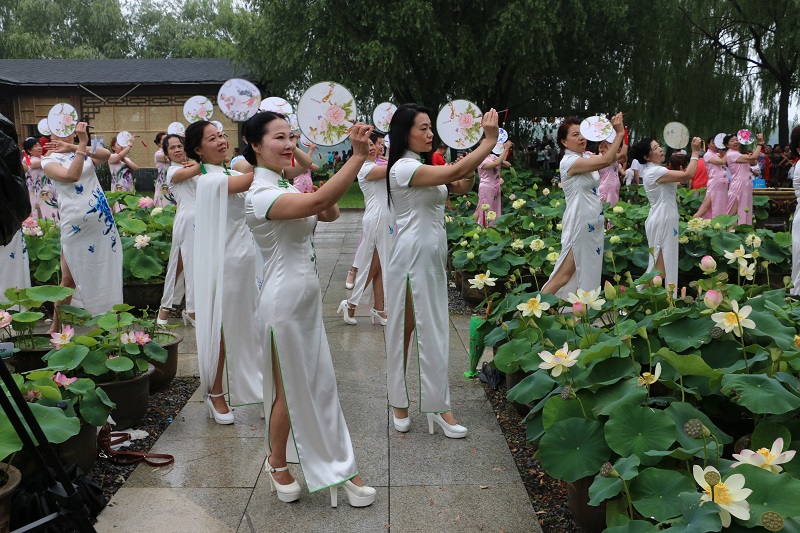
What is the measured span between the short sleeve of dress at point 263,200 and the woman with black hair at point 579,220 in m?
3.49

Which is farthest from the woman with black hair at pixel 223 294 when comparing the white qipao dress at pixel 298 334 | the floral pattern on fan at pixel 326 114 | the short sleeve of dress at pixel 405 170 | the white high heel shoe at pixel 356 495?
the white high heel shoe at pixel 356 495

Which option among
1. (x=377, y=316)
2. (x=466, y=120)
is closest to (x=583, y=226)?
(x=466, y=120)

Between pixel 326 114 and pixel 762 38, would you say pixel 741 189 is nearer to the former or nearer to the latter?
pixel 326 114

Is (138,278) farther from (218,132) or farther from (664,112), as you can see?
(664,112)

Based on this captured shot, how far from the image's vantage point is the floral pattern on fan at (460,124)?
5.64 metres

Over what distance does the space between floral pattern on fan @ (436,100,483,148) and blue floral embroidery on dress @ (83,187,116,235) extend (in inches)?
113

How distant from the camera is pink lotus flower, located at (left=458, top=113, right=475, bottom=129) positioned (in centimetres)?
573

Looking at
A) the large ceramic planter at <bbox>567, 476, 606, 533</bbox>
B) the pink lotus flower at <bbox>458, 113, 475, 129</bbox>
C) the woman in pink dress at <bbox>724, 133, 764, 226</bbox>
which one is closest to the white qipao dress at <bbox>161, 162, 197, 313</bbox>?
the pink lotus flower at <bbox>458, 113, 475, 129</bbox>

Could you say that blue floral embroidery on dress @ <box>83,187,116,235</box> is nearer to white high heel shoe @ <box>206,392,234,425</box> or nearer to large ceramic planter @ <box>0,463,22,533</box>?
white high heel shoe @ <box>206,392,234,425</box>

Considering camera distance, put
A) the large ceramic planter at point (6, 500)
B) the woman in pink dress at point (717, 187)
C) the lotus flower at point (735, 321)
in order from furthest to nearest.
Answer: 1. the woman in pink dress at point (717, 187)
2. the lotus flower at point (735, 321)
3. the large ceramic planter at point (6, 500)

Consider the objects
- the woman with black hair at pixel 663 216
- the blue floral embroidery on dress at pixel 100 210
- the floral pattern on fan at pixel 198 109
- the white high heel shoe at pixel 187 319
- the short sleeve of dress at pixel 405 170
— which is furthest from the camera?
Answer: the floral pattern on fan at pixel 198 109

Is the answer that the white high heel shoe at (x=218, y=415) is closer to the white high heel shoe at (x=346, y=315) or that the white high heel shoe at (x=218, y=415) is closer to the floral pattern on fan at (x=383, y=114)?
the white high heel shoe at (x=346, y=315)

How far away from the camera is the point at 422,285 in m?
4.41

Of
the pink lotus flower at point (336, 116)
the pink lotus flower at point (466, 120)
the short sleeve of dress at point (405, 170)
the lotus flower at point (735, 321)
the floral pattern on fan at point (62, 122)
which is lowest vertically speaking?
the lotus flower at point (735, 321)
